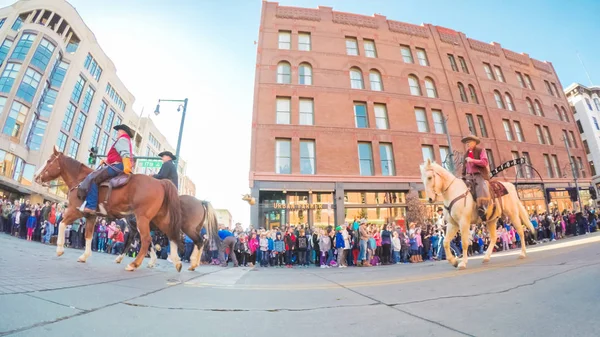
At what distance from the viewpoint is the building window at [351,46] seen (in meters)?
25.1

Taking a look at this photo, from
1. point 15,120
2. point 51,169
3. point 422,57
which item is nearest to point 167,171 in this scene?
point 51,169

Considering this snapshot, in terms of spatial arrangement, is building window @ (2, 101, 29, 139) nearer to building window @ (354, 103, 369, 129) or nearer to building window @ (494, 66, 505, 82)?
building window @ (354, 103, 369, 129)

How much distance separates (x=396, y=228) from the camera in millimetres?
14812

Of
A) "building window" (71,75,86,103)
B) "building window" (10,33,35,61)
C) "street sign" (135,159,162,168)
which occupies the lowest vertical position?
"street sign" (135,159,162,168)

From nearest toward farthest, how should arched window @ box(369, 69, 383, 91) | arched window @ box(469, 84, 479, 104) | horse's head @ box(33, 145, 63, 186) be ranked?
horse's head @ box(33, 145, 63, 186)
arched window @ box(369, 69, 383, 91)
arched window @ box(469, 84, 479, 104)

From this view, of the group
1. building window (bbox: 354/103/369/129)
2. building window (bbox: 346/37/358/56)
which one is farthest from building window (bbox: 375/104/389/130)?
building window (bbox: 346/37/358/56)

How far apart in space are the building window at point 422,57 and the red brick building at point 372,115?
0.12 m

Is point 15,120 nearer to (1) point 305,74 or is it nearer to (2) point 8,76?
(2) point 8,76

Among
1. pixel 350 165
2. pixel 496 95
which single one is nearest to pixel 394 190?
pixel 350 165

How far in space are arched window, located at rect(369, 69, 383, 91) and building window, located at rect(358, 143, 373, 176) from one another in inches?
241

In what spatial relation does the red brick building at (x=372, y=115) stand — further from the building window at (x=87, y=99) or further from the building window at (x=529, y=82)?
the building window at (x=87, y=99)

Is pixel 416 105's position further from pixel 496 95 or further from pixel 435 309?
pixel 435 309

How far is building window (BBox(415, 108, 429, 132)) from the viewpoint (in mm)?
23703

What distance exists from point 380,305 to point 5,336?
266cm
